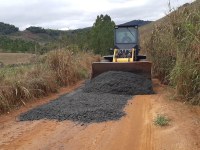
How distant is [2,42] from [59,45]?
40.2m

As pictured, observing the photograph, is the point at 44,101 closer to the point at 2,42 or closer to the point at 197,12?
the point at 197,12

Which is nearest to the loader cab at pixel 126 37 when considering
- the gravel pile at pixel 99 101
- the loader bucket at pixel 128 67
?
the loader bucket at pixel 128 67

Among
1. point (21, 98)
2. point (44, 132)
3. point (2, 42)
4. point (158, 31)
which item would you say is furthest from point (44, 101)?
point (2, 42)

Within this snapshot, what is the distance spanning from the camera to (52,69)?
14438 mm

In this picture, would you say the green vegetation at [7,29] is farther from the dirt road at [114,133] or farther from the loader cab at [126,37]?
the dirt road at [114,133]

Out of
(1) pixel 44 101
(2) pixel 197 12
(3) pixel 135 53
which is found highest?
(2) pixel 197 12

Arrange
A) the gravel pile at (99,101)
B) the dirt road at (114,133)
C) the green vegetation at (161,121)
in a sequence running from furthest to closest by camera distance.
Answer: the gravel pile at (99,101) < the green vegetation at (161,121) < the dirt road at (114,133)

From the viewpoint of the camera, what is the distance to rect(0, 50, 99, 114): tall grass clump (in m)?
10.2

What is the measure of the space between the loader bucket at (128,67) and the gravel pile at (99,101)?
1.26ft

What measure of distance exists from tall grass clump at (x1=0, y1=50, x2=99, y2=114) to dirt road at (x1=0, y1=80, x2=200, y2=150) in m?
1.15

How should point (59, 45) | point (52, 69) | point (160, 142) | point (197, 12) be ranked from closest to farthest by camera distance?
point (160, 142) → point (197, 12) → point (52, 69) → point (59, 45)

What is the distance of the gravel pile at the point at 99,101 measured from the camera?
8570 millimetres

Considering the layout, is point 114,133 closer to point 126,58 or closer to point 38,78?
point 38,78

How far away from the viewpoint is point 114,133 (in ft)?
23.5
